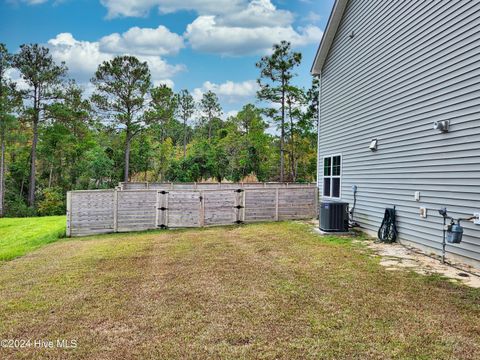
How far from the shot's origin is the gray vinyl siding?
4801mm

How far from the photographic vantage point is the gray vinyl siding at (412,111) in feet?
15.8

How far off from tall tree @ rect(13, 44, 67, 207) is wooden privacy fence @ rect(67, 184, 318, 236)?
15.0m

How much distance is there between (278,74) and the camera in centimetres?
2352

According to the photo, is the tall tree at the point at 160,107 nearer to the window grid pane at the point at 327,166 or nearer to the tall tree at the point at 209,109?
the window grid pane at the point at 327,166

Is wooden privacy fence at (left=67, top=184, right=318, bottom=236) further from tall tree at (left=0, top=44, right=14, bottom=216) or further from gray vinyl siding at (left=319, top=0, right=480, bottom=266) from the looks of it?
tall tree at (left=0, top=44, right=14, bottom=216)

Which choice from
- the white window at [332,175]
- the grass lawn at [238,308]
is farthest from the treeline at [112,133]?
the grass lawn at [238,308]

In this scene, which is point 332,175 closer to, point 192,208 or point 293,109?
point 192,208

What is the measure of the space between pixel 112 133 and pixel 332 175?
63.6 feet

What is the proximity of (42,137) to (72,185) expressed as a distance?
4.13 meters

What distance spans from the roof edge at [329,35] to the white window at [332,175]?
305cm

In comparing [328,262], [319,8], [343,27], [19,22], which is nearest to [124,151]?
[19,22]

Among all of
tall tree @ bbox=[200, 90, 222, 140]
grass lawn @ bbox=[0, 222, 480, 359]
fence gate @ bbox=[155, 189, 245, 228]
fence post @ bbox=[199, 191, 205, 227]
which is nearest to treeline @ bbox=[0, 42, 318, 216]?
fence gate @ bbox=[155, 189, 245, 228]

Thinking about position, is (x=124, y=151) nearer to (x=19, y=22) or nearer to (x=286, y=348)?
(x=19, y=22)

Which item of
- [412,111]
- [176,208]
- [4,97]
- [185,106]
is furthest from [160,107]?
[412,111]
